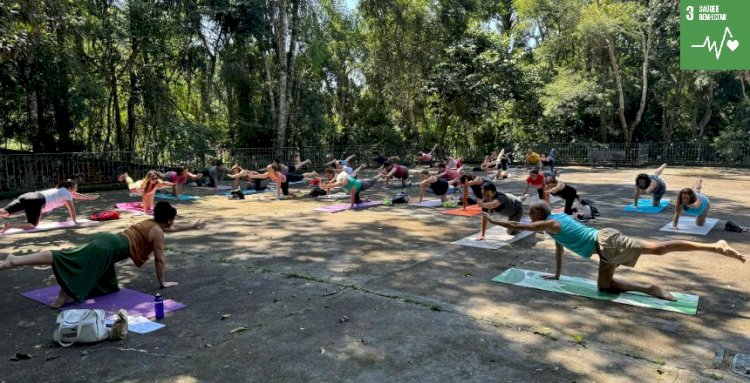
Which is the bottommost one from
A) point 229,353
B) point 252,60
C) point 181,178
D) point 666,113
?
point 229,353

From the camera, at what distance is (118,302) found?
5.24 metres

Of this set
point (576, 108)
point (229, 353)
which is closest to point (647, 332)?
point (229, 353)

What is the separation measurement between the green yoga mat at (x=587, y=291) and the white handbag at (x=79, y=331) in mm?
4098

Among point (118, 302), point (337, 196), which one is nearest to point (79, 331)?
point (118, 302)

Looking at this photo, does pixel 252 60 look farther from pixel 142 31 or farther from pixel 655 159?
pixel 655 159

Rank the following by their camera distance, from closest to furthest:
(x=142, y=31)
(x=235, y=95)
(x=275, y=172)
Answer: (x=275, y=172) < (x=142, y=31) < (x=235, y=95)

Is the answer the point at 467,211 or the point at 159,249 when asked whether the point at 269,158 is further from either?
the point at 159,249

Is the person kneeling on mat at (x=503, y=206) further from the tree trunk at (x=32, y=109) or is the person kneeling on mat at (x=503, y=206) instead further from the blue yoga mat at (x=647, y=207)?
the tree trunk at (x=32, y=109)

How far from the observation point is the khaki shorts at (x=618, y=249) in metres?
5.00

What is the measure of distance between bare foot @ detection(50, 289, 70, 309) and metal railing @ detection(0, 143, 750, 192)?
38.2 ft

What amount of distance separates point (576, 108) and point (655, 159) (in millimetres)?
4951

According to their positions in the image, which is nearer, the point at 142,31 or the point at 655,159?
the point at 142,31

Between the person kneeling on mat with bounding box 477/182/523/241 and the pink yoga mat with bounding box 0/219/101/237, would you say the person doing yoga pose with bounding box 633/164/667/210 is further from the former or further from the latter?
the pink yoga mat with bounding box 0/219/101/237

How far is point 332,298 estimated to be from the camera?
534 cm
